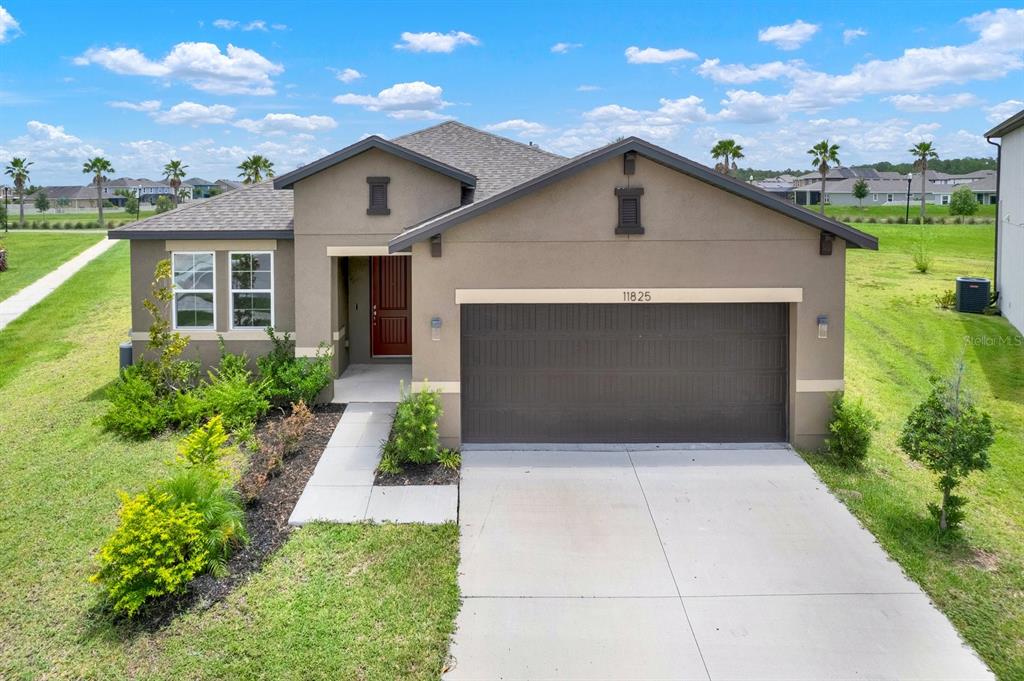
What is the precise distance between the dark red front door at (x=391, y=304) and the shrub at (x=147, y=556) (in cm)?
807

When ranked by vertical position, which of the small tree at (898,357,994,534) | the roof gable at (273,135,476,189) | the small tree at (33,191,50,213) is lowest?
the small tree at (898,357,994,534)

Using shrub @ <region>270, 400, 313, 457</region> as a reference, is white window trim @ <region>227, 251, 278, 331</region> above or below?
above

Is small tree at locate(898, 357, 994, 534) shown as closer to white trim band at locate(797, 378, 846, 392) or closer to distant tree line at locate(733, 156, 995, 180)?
white trim band at locate(797, 378, 846, 392)

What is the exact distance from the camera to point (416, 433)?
10156mm

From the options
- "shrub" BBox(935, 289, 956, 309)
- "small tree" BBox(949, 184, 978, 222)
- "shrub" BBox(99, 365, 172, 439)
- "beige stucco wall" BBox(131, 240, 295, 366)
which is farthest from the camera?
"small tree" BBox(949, 184, 978, 222)

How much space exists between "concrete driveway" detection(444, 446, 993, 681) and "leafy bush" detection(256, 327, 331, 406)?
373 centimetres

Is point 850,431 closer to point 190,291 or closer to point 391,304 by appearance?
point 391,304

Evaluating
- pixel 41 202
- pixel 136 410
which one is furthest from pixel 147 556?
pixel 41 202

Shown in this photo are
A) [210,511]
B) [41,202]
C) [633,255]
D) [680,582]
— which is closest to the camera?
[680,582]

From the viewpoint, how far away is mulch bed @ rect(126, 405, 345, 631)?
22.5ft

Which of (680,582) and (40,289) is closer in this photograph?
(680,582)

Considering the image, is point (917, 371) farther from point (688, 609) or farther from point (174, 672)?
point (174, 672)

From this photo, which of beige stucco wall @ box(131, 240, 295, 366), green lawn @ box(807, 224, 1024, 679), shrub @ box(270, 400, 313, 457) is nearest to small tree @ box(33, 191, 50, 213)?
beige stucco wall @ box(131, 240, 295, 366)

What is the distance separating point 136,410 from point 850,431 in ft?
36.2
